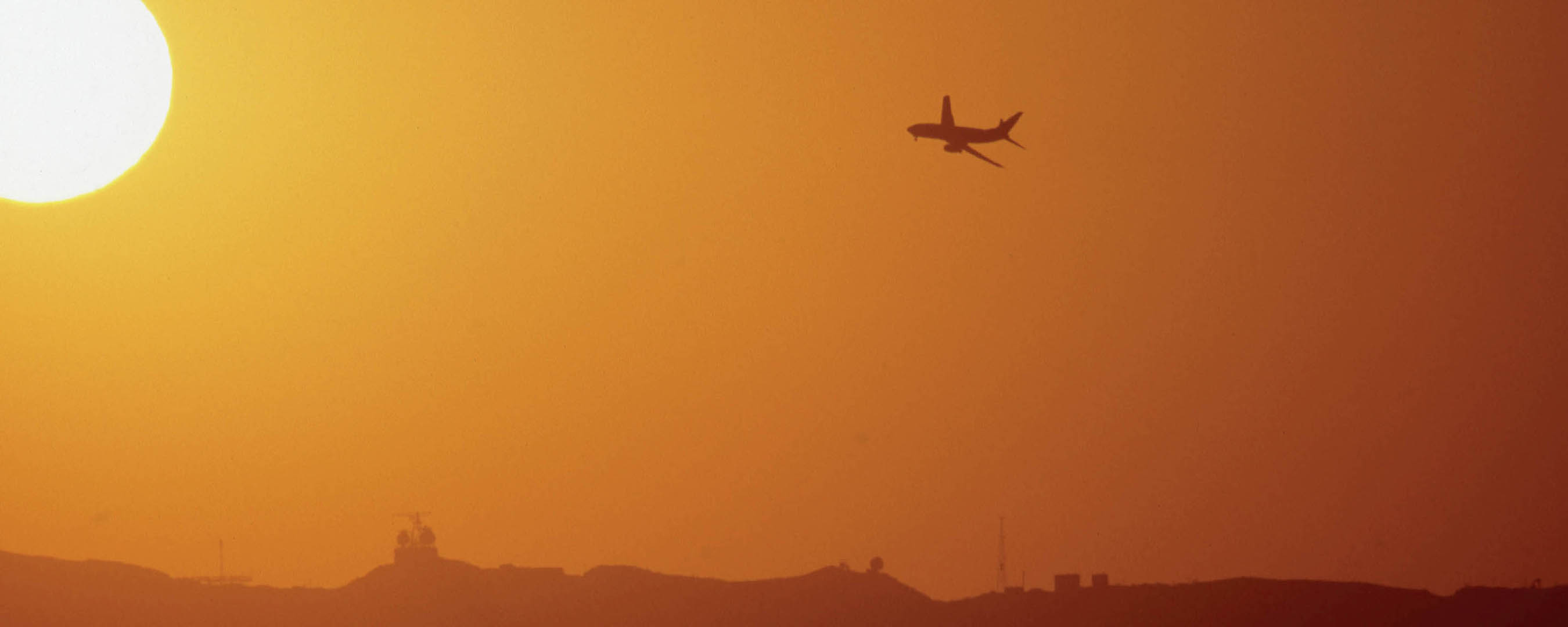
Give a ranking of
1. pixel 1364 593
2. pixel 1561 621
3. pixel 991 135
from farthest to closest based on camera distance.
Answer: pixel 1364 593, pixel 1561 621, pixel 991 135

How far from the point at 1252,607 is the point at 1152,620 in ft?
28.8

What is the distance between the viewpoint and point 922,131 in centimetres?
15850

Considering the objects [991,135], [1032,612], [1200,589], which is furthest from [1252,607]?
[991,135]

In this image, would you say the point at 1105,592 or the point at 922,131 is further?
the point at 1105,592

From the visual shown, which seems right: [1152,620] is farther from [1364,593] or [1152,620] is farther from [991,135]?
[991,135]

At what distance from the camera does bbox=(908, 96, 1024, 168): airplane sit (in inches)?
6156

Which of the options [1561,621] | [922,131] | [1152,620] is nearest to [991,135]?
[922,131]

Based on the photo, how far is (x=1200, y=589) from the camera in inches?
7539

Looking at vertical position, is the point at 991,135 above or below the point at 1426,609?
above

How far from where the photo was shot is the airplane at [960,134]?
156375mm

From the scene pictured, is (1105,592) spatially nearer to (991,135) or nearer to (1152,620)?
(1152,620)

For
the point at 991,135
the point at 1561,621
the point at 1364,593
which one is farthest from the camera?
the point at 1364,593

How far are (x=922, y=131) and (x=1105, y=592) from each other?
55541 mm

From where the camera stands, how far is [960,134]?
156375mm
